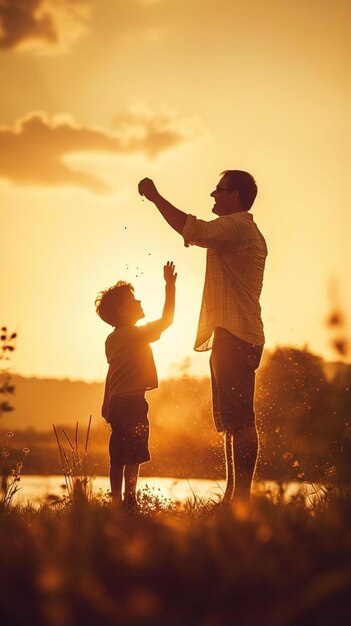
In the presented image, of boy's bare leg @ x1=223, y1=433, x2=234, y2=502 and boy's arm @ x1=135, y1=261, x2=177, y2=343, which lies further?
boy's arm @ x1=135, y1=261, x2=177, y2=343

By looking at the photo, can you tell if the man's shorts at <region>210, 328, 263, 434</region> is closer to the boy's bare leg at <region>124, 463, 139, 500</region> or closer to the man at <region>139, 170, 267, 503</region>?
the man at <region>139, 170, 267, 503</region>

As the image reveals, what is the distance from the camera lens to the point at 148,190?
19.0 ft

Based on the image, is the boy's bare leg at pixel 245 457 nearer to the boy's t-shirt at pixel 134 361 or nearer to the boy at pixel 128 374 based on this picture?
the boy at pixel 128 374

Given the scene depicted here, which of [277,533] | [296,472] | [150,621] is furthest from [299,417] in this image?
[150,621]

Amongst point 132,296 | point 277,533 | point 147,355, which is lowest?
point 277,533

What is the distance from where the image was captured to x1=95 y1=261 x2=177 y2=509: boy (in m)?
6.46

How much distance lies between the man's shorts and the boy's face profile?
113 cm

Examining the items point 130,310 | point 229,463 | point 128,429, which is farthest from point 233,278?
point 128,429

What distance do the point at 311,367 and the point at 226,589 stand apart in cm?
3822

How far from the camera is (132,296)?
690 centimetres

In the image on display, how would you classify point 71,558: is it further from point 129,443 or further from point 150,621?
point 129,443

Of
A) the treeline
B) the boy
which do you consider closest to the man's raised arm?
the boy

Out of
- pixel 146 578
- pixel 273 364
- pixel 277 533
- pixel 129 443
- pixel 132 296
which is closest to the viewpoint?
pixel 146 578

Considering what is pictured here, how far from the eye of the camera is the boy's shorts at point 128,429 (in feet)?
21.2
